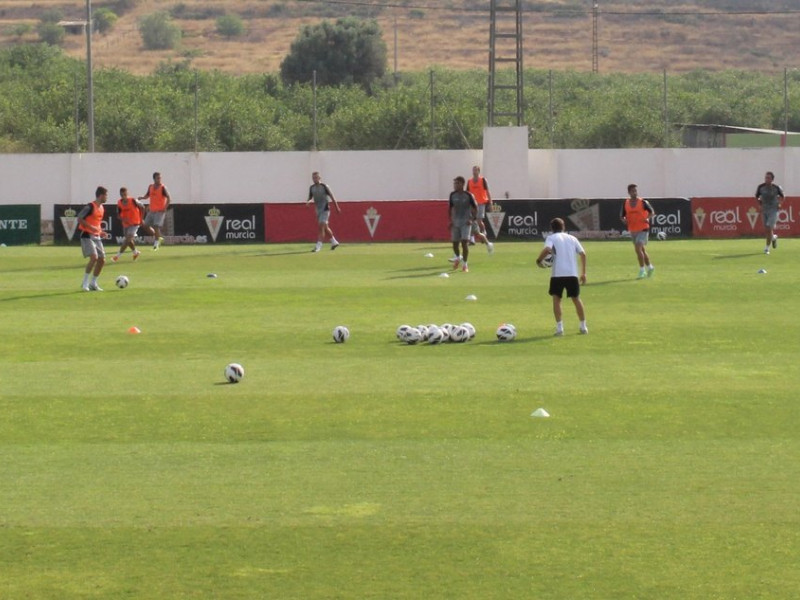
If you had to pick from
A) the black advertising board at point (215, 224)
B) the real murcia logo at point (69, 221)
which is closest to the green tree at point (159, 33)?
the real murcia logo at point (69, 221)

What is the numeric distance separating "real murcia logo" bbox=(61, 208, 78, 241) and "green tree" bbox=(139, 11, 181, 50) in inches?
3256

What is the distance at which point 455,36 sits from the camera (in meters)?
123

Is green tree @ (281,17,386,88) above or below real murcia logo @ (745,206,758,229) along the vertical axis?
above

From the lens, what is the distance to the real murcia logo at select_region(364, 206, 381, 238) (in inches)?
1613

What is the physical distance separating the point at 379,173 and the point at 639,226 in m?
23.1

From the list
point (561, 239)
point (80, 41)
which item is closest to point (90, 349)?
point (561, 239)

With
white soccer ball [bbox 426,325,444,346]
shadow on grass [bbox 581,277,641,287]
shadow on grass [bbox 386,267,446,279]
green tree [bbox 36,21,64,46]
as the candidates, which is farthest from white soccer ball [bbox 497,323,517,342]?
green tree [bbox 36,21,64,46]

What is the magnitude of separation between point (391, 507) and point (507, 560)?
1460 millimetres

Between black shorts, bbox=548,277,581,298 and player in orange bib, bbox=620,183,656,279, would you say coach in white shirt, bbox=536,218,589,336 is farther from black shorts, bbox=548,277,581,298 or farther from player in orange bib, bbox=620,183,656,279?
player in orange bib, bbox=620,183,656,279

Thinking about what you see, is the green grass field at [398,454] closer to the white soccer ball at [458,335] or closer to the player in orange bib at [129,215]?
the white soccer ball at [458,335]

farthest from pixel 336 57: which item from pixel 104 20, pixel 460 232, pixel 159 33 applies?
pixel 460 232

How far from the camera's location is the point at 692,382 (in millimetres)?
15391

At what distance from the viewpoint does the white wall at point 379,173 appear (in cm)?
4962

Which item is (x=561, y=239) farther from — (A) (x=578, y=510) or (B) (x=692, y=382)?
(A) (x=578, y=510)
